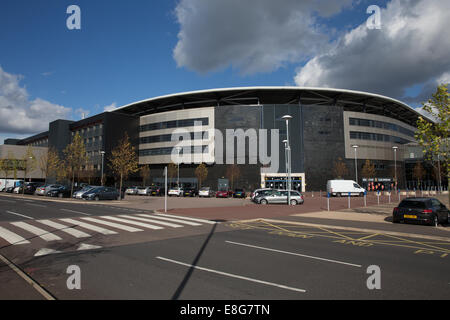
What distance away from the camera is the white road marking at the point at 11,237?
28.4 feet

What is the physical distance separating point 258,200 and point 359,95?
4189cm

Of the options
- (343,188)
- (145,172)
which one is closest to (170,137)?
(145,172)

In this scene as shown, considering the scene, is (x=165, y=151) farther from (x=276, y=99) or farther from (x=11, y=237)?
(x=11, y=237)

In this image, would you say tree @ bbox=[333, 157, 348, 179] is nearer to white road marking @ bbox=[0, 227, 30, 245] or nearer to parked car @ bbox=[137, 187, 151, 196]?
parked car @ bbox=[137, 187, 151, 196]

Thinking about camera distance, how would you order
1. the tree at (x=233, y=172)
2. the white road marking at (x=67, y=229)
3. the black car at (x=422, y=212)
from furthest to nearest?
1. the tree at (x=233, y=172)
2. the black car at (x=422, y=212)
3. the white road marking at (x=67, y=229)

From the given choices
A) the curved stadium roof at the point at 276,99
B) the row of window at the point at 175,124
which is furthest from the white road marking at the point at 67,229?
the curved stadium roof at the point at 276,99

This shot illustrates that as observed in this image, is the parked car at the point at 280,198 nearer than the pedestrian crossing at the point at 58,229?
No

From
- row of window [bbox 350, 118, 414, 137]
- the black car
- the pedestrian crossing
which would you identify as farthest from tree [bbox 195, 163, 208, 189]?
the black car

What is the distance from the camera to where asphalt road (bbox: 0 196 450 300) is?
4.81 meters

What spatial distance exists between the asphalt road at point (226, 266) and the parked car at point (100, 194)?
18611 mm

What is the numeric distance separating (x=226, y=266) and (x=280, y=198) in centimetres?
2147

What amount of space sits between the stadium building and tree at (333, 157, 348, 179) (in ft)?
0.71

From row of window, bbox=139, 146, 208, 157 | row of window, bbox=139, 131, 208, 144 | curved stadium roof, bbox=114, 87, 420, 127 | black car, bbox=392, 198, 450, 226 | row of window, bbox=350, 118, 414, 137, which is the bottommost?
black car, bbox=392, 198, 450, 226

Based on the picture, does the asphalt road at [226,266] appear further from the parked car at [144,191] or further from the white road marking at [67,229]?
the parked car at [144,191]
